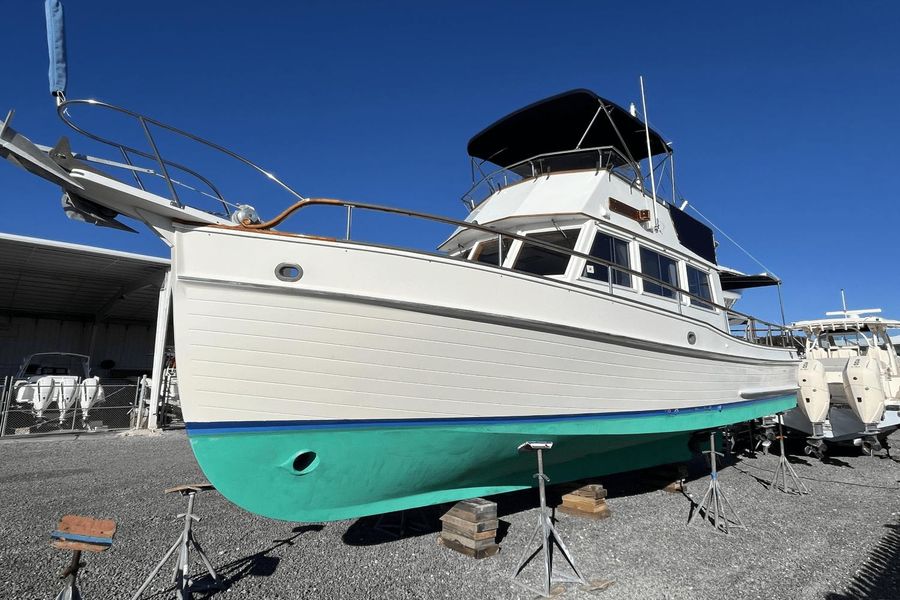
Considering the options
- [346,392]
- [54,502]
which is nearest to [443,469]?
[346,392]

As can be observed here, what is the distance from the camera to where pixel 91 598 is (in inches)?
130

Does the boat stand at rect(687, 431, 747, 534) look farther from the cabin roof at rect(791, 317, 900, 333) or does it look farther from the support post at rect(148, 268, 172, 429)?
A: the support post at rect(148, 268, 172, 429)

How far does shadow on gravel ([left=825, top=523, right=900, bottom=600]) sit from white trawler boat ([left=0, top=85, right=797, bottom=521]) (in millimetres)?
1910

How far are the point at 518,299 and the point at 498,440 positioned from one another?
1.24 m

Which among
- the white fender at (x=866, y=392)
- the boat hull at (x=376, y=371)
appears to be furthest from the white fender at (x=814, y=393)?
the boat hull at (x=376, y=371)

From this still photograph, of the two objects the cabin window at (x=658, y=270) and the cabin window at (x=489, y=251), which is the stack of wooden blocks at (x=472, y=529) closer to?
the cabin window at (x=489, y=251)

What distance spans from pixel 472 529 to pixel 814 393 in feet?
25.1

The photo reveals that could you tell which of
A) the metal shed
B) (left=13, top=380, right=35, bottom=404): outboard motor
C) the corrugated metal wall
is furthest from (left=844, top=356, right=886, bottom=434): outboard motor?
the corrugated metal wall

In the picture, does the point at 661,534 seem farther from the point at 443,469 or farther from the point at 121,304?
the point at 121,304

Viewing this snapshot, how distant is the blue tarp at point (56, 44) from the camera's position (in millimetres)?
3262

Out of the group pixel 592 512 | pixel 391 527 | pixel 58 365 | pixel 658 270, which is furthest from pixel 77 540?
pixel 58 365

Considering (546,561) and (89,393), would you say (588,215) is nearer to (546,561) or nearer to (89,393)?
(546,561)

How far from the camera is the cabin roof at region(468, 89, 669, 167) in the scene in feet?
21.9

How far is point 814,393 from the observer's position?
27.9 ft
